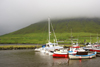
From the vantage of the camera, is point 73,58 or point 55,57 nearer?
point 73,58

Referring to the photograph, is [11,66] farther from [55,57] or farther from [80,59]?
[80,59]

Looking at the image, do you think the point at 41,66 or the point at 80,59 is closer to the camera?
the point at 41,66

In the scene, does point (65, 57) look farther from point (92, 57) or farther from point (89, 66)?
point (89, 66)

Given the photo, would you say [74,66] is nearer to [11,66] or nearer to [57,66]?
[57,66]

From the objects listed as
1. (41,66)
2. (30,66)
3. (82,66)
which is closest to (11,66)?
(30,66)

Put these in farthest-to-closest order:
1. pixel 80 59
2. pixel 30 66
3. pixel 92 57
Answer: pixel 92 57 < pixel 80 59 < pixel 30 66

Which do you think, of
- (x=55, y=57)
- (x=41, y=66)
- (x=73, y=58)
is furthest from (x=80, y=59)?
(x=41, y=66)

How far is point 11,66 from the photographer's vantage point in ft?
122

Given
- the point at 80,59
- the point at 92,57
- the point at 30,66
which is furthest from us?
the point at 92,57

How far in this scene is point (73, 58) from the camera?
46.9 m

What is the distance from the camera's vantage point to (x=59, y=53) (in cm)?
5103

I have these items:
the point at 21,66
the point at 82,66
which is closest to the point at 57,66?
the point at 82,66

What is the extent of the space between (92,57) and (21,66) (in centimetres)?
2877

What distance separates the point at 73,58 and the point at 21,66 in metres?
19.9
